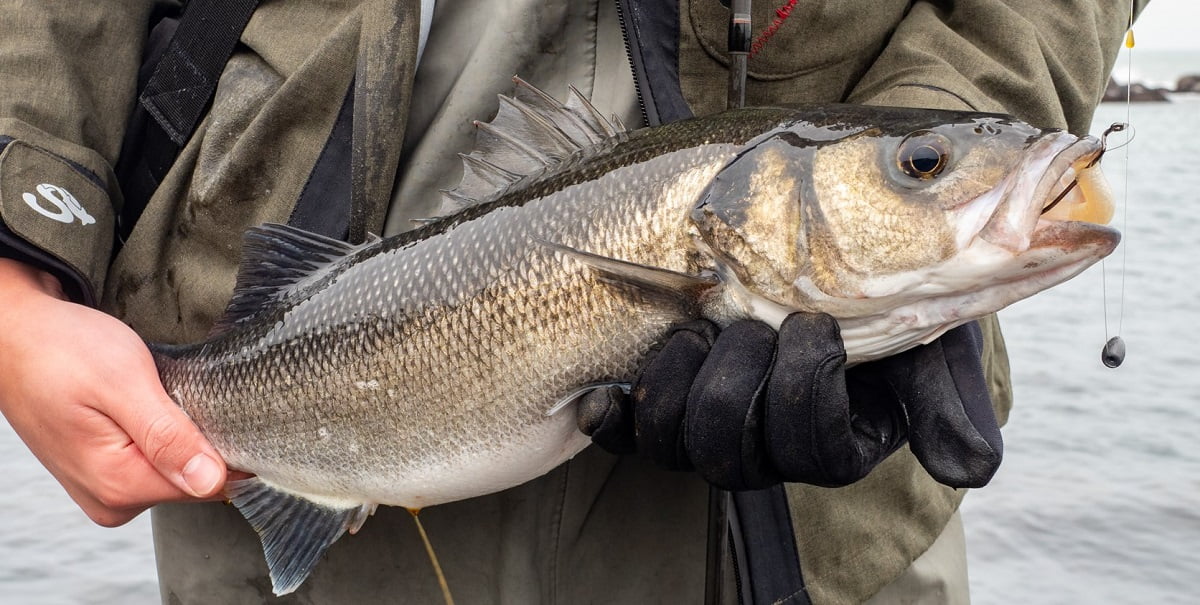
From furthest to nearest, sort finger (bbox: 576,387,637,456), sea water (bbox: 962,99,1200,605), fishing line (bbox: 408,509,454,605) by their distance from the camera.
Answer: sea water (bbox: 962,99,1200,605) < fishing line (bbox: 408,509,454,605) < finger (bbox: 576,387,637,456)

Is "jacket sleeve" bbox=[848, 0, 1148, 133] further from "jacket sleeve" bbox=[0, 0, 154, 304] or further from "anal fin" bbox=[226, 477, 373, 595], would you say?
"jacket sleeve" bbox=[0, 0, 154, 304]

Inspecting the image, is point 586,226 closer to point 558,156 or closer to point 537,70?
point 558,156

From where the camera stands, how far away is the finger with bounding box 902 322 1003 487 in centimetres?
157

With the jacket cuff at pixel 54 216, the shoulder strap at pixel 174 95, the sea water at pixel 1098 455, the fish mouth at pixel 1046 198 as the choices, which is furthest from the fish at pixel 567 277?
the sea water at pixel 1098 455

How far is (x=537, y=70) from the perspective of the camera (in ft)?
6.79

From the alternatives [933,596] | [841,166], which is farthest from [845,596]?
[841,166]

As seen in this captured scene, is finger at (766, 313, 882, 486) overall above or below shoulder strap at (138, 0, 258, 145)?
below

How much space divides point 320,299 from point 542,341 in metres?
0.50

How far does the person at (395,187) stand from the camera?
196cm

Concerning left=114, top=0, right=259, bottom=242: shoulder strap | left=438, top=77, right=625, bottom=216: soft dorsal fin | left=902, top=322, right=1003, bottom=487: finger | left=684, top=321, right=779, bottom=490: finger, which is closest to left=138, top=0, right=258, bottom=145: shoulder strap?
left=114, top=0, right=259, bottom=242: shoulder strap

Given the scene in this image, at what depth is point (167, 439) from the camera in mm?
1938

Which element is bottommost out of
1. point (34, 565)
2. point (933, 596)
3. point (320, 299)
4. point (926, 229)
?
point (34, 565)

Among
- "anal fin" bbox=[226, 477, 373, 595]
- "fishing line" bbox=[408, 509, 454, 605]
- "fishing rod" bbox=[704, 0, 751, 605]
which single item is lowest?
"fishing line" bbox=[408, 509, 454, 605]

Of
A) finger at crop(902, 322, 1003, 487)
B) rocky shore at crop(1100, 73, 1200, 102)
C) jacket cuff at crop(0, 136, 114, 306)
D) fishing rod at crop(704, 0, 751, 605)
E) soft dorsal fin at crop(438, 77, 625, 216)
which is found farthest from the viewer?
rocky shore at crop(1100, 73, 1200, 102)
